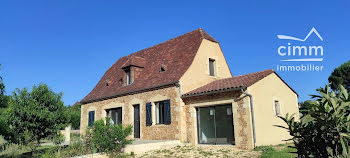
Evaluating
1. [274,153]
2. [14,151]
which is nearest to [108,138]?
[14,151]

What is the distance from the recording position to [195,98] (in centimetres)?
1314

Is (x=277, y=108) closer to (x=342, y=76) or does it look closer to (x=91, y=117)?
(x=91, y=117)

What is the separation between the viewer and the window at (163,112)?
45.4ft

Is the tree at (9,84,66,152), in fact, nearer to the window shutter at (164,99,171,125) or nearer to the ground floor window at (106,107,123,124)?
the window shutter at (164,99,171,125)

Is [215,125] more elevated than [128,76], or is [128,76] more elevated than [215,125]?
[128,76]

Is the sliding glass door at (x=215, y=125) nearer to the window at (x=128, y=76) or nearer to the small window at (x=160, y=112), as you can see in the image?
the small window at (x=160, y=112)

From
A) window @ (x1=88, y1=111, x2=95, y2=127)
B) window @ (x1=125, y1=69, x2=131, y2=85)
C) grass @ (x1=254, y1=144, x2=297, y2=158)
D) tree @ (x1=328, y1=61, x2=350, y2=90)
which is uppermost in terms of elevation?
tree @ (x1=328, y1=61, x2=350, y2=90)

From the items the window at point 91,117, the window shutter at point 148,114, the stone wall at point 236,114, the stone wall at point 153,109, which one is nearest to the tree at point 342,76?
the stone wall at point 236,114

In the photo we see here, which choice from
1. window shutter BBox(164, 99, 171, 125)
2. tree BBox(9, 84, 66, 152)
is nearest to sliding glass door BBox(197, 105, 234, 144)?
window shutter BBox(164, 99, 171, 125)

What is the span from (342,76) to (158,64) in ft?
99.9

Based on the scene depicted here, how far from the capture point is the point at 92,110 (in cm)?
1933

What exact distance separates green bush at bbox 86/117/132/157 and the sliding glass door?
4698 mm

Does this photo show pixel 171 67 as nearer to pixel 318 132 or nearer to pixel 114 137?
pixel 114 137

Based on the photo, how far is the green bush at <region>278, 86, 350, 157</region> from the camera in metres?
3.10
